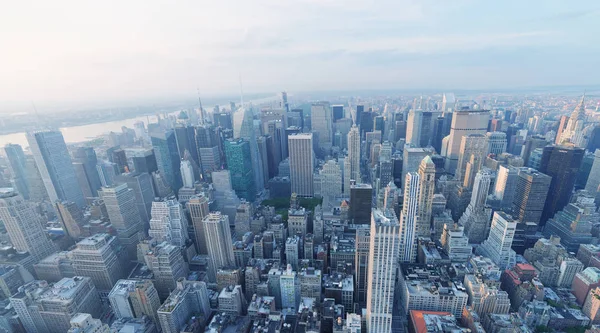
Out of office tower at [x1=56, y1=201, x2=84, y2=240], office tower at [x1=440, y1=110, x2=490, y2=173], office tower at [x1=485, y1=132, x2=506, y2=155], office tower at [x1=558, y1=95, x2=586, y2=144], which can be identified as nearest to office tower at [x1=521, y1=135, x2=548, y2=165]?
office tower at [x1=485, y1=132, x2=506, y2=155]

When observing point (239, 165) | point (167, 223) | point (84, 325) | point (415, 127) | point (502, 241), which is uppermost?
point (415, 127)

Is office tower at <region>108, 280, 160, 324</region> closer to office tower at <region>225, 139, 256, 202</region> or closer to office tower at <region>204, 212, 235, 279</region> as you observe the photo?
office tower at <region>204, 212, 235, 279</region>

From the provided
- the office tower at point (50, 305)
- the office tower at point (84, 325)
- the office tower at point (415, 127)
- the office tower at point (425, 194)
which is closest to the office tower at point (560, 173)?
the office tower at point (425, 194)

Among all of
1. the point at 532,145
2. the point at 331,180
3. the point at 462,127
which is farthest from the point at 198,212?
the point at 532,145

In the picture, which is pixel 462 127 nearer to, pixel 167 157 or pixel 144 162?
pixel 167 157

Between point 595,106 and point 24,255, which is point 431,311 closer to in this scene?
point 24,255

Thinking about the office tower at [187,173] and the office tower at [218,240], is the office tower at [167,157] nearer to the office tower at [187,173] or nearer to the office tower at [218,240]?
the office tower at [187,173]

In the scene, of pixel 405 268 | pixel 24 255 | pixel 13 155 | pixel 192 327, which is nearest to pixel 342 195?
pixel 405 268
